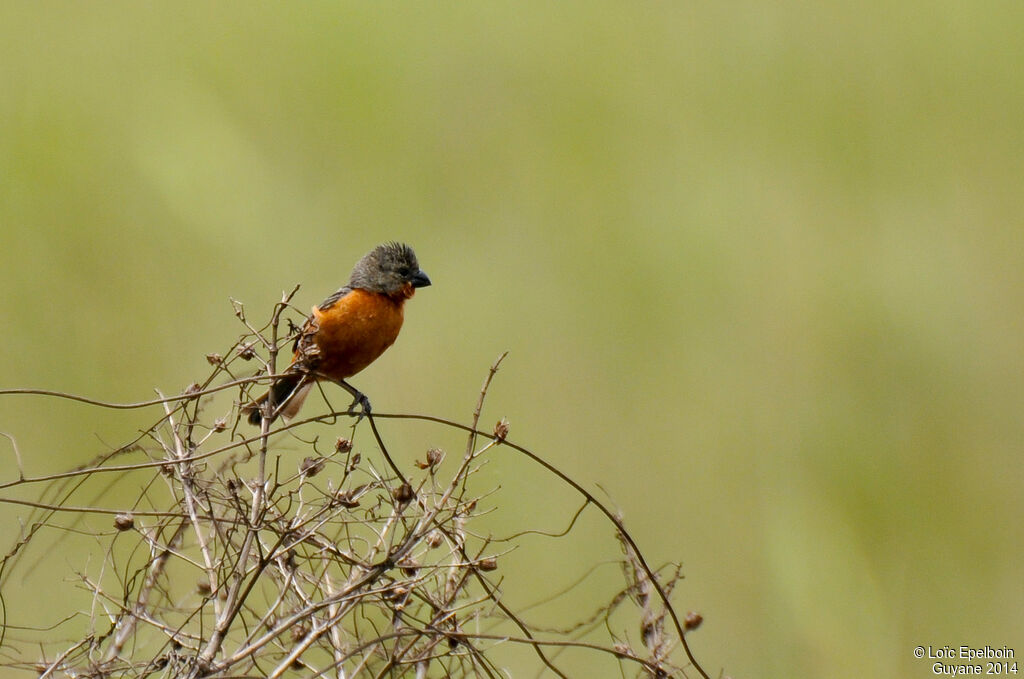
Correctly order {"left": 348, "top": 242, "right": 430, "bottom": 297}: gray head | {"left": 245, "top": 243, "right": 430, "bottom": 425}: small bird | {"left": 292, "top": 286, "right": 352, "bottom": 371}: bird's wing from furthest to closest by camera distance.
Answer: {"left": 348, "top": 242, "right": 430, "bottom": 297}: gray head, {"left": 245, "top": 243, "right": 430, "bottom": 425}: small bird, {"left": 292, "top": 286, "right": 352, "bottom": 371}: bird's wing

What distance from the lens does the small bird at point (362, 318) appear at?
4105 mm

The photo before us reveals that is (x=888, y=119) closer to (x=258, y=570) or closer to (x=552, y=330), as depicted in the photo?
(x=552, y=330)

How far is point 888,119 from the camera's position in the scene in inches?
285

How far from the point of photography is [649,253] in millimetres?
6910

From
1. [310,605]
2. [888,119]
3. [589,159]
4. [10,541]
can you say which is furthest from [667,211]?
[310,605]

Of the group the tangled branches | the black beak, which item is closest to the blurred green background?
the black beak

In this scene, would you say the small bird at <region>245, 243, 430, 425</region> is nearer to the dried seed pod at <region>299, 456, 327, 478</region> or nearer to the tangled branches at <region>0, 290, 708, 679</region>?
the tangled branches at <region>0, 290, 708, 679</region>

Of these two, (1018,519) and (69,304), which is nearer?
(1018,519)

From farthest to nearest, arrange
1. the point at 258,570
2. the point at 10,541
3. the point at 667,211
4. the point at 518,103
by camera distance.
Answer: the point at 518,103 → the point at 667,211 → the point at 10,541 → the point at 258,570

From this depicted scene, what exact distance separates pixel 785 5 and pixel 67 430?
184 inches

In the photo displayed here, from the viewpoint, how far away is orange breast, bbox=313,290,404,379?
411 cm

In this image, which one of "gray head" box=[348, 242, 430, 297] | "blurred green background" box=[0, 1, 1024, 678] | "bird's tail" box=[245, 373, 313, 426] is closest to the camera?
"bird's tail" box=[245, 373, 313, 426]

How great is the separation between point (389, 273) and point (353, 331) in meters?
0.31

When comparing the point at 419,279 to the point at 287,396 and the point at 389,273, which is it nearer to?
the point at 389,273
